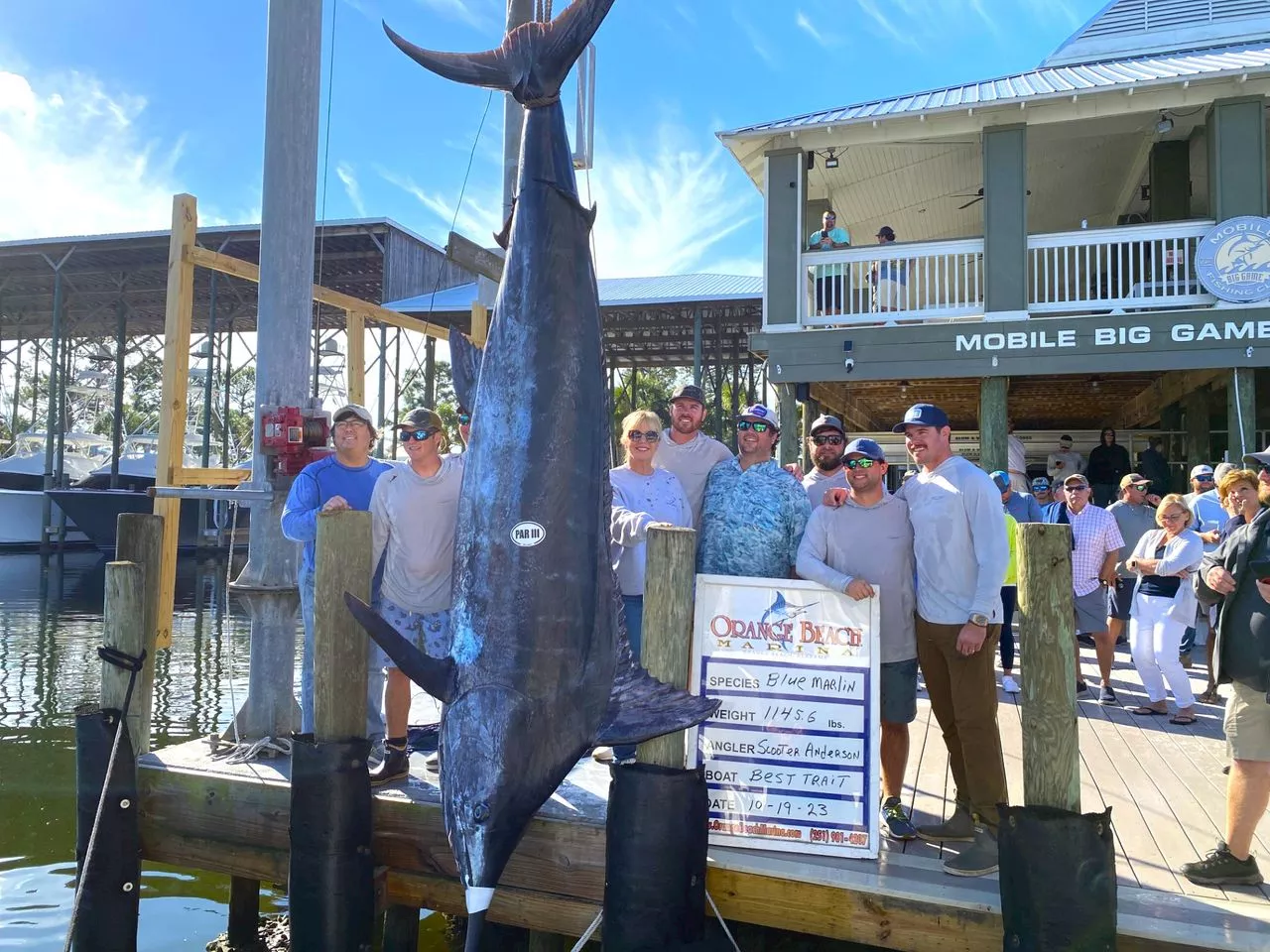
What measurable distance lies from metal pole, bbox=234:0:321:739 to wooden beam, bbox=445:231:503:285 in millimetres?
900

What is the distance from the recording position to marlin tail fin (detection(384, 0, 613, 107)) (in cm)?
239

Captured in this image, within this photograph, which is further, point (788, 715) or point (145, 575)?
point (145, 575)

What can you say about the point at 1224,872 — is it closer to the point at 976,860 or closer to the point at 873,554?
the point at 976,860

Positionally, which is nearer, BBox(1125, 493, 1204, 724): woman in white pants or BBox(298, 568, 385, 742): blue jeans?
BBox(298, 568, 385, 742): blue jeans

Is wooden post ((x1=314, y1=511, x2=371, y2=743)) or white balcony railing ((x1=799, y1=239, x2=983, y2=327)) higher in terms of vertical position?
white balcony railing ((x1=799, y1=239, x2=983, y2=327))

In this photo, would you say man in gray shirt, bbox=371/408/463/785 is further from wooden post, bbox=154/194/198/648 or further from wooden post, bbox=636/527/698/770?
wooden post, bbox=154/194/198/648

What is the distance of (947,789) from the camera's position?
11.4 ft

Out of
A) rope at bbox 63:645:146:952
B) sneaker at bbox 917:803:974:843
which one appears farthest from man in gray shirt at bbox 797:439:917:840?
rope at bbox 63:645:146:952

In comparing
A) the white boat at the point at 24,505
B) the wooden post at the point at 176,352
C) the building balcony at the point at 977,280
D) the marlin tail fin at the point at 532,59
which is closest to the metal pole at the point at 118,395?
the white boat at the point at 24,505

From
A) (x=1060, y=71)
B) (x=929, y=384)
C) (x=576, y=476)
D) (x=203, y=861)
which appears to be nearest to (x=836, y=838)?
(x=576, y=476)

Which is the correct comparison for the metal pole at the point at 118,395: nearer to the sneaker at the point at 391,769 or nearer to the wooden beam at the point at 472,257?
the wooden beam at the point at 472,257

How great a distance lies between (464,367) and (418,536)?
2.95 ft

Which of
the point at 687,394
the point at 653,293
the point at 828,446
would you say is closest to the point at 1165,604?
the point at 828,446

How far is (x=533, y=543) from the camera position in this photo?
2234 mm
